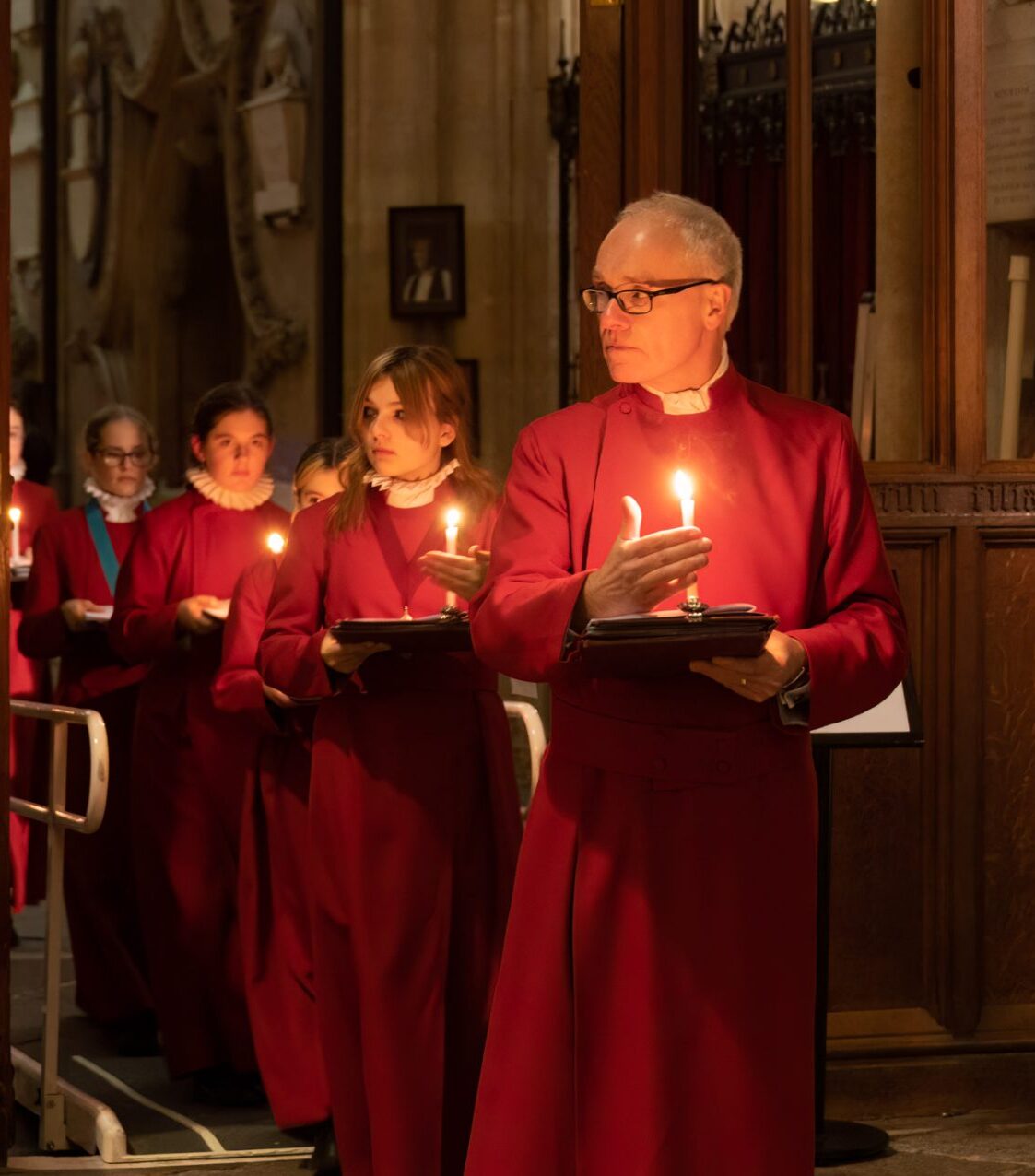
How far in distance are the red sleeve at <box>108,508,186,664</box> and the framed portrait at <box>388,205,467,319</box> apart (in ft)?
15.0

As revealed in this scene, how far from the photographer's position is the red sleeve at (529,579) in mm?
3113

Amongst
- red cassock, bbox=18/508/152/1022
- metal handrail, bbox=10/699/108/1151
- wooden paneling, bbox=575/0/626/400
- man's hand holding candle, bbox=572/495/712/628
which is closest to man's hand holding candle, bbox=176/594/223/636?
metal handrail, bbox=10/699/108/1151

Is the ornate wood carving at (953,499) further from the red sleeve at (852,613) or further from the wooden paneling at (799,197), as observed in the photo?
the red sleeve at (852,613)

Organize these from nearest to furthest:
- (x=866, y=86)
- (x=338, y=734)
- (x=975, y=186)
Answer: (x=338, y=734) → (x=975, y=186) → (x=866, y=86)

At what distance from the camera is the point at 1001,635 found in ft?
17.5

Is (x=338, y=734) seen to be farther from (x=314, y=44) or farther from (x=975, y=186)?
(x=314, y=44)

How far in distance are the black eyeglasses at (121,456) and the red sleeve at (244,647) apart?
1775mm

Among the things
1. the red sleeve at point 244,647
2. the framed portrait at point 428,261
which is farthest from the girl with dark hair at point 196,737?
the framed portrait at point 428,261

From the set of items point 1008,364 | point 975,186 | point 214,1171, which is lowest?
point 214,1171

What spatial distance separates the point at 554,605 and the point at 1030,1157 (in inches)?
96.1

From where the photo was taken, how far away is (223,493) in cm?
596

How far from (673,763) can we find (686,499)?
1.38ft

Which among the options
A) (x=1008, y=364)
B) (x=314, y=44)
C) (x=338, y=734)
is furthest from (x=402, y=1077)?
(x=314, y=44)

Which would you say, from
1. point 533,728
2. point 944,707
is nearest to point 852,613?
point 533,728
